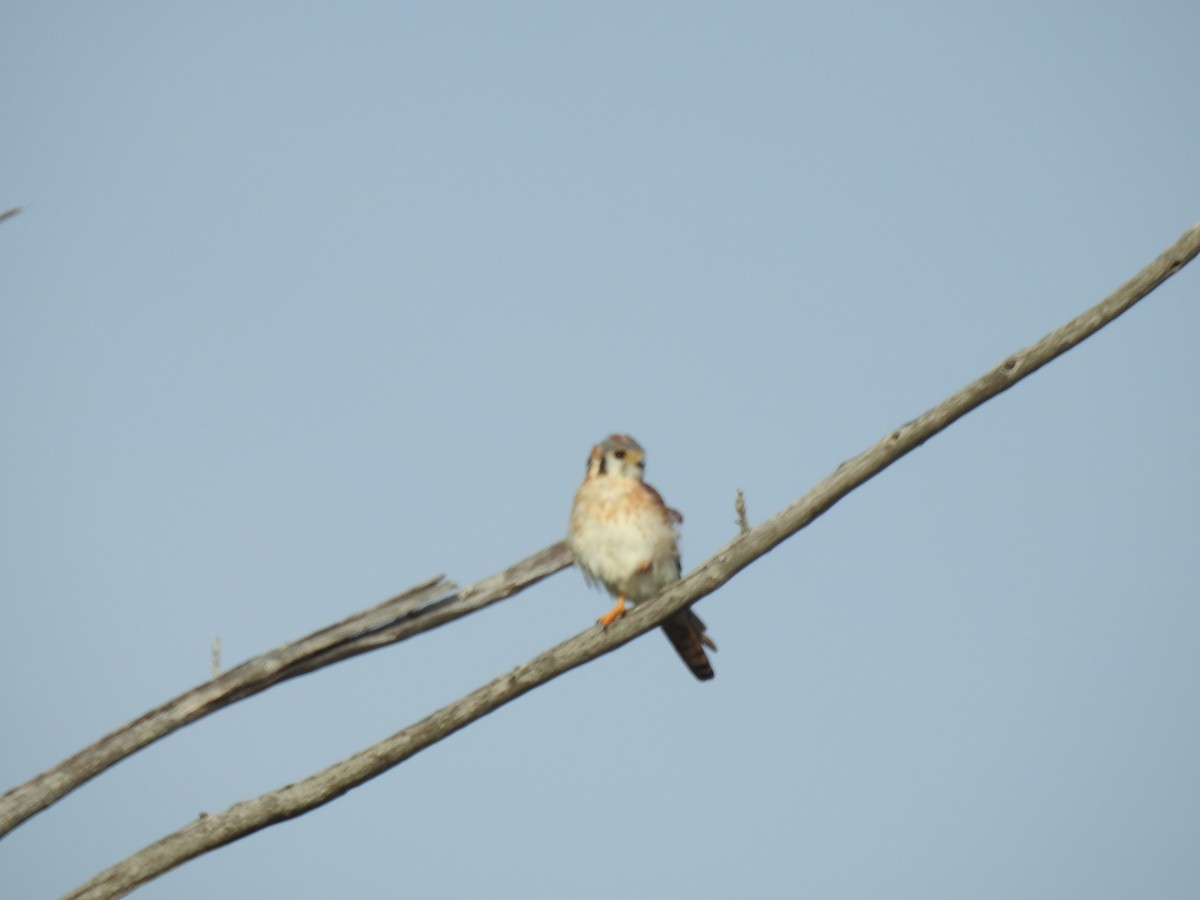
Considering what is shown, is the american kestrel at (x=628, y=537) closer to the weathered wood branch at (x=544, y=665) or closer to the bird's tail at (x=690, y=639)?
the bird's tail at (x=690, y=639)

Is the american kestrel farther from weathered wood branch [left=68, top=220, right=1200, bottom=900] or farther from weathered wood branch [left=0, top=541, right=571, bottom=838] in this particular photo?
weathered wood branch [left=68, top=220, right=1200, bottom=900]

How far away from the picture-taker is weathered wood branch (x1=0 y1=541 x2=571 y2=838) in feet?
17.8

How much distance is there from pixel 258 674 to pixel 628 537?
184cm

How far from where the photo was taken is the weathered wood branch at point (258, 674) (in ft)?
17.8

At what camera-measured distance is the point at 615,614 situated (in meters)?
6.06

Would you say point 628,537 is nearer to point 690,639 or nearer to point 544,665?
point 690,639

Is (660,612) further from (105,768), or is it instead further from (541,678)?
(105,768)

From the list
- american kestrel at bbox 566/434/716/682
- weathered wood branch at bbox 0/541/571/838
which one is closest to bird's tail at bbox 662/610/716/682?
american kestrel at bbox 566/434/716/682

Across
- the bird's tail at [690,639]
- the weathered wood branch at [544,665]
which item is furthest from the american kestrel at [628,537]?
the weathered wood branch at [544,665]

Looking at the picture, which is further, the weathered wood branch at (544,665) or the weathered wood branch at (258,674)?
the weathered wood branch at (258,674)

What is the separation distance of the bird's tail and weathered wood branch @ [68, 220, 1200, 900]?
141 centimetres

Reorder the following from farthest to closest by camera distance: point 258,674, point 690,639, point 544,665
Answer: point 690,639 → point 258,674 → point 544,665

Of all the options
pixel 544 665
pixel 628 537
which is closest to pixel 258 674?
pixel 544 665

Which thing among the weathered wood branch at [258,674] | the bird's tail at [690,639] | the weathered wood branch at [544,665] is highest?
the weathered wood branch at [258,674]
